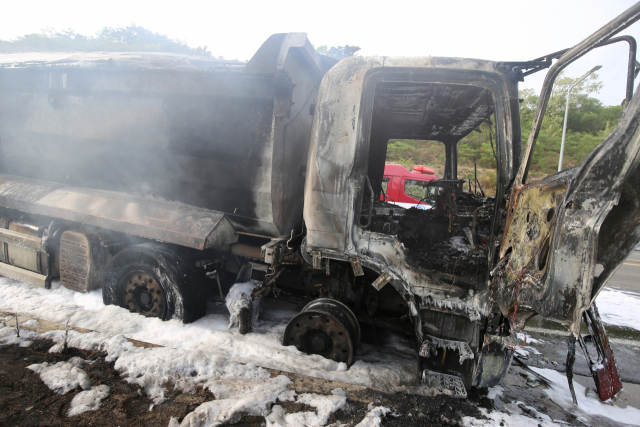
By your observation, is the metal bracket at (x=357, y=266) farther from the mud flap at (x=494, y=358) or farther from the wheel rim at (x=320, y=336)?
the mud flap at (x=494, y=358)

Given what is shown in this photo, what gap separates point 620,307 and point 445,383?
16.3 feet

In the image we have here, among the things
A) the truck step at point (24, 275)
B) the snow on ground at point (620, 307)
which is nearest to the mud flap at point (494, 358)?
the snow on ground at point (620, 307)

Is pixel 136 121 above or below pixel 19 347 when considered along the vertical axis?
above

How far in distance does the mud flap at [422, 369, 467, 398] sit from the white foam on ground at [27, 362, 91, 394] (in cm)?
254

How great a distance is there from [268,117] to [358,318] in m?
2.04

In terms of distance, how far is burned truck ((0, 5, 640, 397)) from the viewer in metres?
1.86

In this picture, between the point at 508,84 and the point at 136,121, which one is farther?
the point at 136,121

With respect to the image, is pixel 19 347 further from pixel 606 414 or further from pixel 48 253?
pixel 606 414

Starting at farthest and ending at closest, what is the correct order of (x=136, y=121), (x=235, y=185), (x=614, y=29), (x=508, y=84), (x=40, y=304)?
1. (x=40, y=304)
2. (x=136, y=121)
3. (x=235, y=185)
4. (x=508, y=84)
5. (x=614, y=29)

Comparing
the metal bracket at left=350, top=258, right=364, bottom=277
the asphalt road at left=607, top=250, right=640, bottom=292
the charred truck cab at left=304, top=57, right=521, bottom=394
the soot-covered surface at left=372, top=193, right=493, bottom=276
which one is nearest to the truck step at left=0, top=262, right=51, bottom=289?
the charred truck cab at left=304, top=57, right=521, bottom=394

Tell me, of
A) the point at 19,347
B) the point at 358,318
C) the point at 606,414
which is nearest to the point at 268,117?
the point at 358,318

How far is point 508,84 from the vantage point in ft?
7.72

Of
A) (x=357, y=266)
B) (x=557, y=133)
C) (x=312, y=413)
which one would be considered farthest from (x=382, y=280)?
(x=557, y=133)

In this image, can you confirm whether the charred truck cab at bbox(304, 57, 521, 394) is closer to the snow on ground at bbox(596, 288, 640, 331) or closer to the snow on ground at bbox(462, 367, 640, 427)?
the snow on ground at bbox(462, 367, 640, 427)
